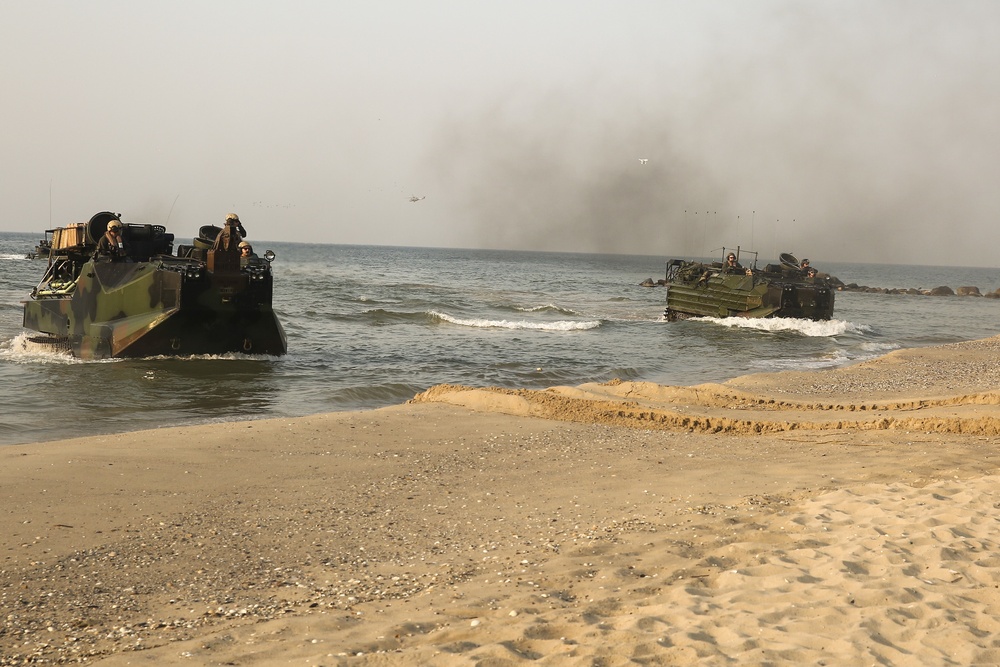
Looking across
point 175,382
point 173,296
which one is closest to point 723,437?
point 175,382

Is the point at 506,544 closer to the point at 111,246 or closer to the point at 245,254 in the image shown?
the point at 245,254

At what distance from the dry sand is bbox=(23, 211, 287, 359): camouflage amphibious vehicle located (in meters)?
8.29

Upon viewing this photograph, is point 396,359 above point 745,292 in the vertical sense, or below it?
below

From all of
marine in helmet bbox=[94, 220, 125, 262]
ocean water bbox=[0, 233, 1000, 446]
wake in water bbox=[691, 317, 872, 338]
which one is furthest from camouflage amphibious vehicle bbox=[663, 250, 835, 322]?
marine in helmet bbox=[94, 220, 125, 262]

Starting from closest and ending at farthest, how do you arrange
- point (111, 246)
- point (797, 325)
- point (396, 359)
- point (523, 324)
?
point (111, 246), point (396, 359), point (797, 325), point (523, 324)

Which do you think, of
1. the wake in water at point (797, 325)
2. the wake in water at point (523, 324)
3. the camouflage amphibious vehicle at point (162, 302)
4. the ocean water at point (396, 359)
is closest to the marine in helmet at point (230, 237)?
the camouflage amphibious vehicle at point (162, 302)

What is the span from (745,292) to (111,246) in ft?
73.7

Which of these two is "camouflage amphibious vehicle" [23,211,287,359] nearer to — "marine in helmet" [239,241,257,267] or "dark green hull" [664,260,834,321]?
"marine in helmet" [239,241,257,267]

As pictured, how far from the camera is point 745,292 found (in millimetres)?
34594

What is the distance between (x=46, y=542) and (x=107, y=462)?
101 inches

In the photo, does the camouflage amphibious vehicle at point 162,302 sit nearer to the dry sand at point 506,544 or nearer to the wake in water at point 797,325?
→ the dry sand at point 506,544

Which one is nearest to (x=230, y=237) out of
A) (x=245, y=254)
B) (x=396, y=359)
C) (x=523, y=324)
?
(x=245, y=254)

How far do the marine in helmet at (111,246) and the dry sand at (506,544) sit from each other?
418 inches

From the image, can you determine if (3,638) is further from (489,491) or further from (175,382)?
(175,382)
